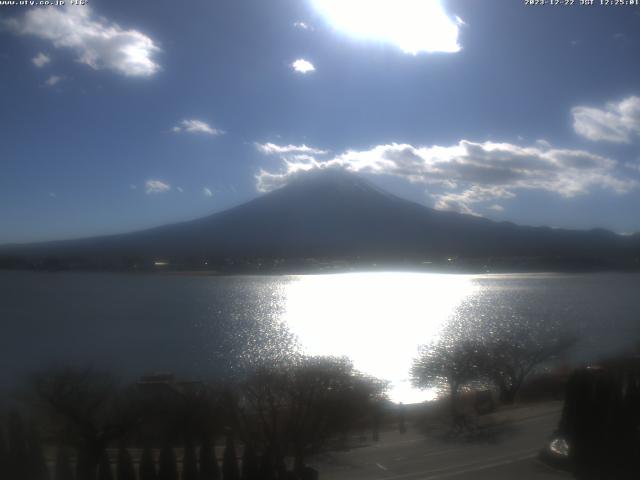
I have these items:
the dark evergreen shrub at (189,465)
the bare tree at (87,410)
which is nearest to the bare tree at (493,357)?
the dark evergreen shrub at (189,465)

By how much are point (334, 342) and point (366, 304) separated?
27.1 ft

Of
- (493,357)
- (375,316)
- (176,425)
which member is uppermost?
(176,425)

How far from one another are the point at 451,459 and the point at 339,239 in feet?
63.4

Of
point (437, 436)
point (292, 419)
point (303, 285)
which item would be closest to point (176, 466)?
point (292, 419)

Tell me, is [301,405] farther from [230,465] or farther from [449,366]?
[449,366]

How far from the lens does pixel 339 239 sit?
73.3 ft

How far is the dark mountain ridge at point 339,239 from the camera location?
12.0 metres

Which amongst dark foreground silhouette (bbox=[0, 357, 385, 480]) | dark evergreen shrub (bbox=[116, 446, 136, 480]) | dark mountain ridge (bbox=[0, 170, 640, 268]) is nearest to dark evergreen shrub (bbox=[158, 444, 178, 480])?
dark foreground silhouette (bbox=[0, 357, 385, 480])

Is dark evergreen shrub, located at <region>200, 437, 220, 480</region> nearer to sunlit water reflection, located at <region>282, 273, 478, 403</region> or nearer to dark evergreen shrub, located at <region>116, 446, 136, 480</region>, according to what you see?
dark evergreen shrub, located at <region>116, 446, 136, 480</region>

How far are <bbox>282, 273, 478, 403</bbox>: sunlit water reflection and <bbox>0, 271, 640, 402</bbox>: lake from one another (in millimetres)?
31

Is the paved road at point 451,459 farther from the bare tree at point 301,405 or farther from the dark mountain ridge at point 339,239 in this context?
the dark mountain ridge at point 339,239

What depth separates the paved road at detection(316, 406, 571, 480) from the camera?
2904 millimetres

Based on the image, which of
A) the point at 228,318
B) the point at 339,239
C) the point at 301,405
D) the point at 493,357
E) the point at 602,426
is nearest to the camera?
the point at 602,426

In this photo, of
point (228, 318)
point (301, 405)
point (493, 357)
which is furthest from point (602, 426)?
point (228, 318)
